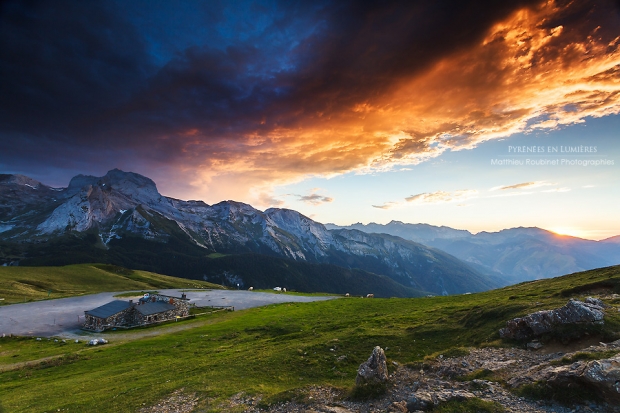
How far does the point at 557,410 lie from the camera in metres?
14.7

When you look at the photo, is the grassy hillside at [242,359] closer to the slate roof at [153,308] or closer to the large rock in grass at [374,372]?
the large rock in grass at [374,372]

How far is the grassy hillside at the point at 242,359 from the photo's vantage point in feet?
86.0

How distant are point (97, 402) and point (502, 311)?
142 feet

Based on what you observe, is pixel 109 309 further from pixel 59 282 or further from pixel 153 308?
pixel 59 282

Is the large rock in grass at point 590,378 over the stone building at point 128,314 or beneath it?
over

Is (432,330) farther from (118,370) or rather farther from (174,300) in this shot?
(174,300)

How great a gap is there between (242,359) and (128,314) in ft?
191

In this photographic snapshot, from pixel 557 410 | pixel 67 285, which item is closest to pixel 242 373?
pixel 557 410

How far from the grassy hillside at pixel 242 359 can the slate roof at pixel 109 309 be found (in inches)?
684

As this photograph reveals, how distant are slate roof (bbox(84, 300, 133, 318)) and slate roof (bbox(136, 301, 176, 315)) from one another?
3433 mm

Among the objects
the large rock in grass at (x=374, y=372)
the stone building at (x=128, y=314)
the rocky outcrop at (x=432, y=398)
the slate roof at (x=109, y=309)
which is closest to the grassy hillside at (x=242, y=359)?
the large rock in grass at (x=374, y=372)

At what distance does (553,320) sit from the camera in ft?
77.6

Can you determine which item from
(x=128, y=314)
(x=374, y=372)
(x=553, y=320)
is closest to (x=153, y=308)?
(x=128, y=314)

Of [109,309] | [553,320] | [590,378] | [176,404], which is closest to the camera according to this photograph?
[590,378]
